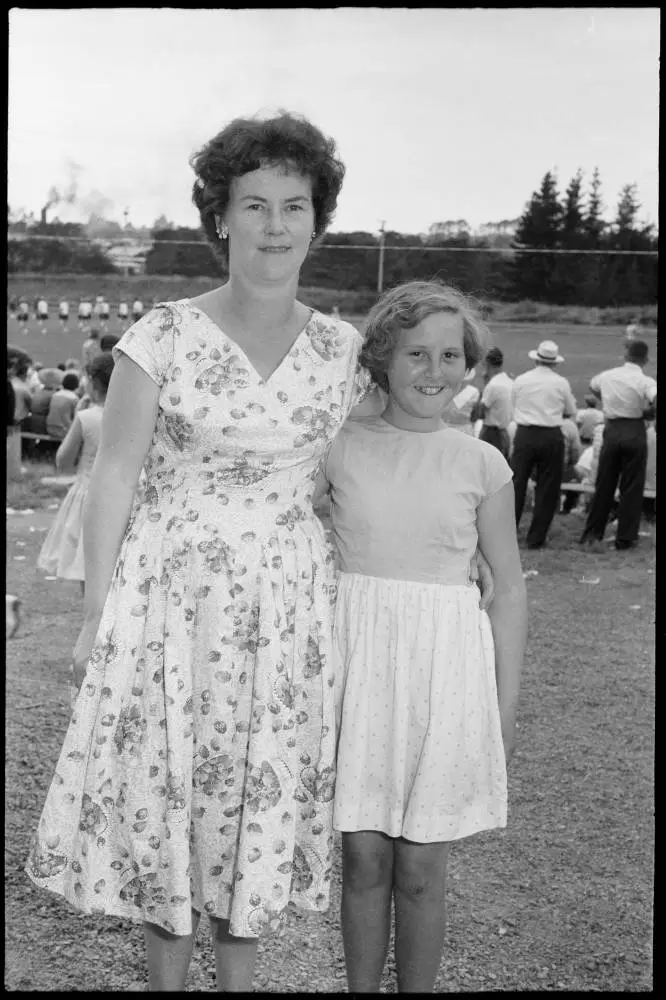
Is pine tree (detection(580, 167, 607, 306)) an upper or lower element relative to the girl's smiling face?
Result: upper

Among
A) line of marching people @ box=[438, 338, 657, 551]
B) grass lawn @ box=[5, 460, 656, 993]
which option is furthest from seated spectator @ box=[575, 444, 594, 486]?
grass lawn @ box=[5, 460, 656, 993]

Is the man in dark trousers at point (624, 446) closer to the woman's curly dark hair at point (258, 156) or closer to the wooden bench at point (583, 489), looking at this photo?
the wooden bench at point (583, 489)

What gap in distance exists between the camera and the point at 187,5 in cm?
197

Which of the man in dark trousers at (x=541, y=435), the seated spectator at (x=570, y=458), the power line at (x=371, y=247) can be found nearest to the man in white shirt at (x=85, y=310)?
the power line at (x=371, y=247)

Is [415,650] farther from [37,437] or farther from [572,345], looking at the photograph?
[572,345]

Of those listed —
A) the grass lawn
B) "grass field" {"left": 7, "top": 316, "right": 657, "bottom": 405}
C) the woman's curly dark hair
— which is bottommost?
the grass lawn

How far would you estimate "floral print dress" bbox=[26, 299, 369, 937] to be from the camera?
2.32 m

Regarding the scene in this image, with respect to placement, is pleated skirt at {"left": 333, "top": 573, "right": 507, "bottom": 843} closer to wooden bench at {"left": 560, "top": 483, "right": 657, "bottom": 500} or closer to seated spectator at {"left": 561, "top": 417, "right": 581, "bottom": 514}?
wooden bench at {"left": 560, "top": 483, "right": 657, "bottom": 500}

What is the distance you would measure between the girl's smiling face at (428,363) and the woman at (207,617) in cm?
20

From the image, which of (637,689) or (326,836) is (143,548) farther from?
(637,689)

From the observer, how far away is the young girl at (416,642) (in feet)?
7.84

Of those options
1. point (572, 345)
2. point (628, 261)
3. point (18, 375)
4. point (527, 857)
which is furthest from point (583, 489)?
point (527, 857)

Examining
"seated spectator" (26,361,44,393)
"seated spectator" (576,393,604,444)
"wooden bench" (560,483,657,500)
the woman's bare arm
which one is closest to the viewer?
the woman's bare arm

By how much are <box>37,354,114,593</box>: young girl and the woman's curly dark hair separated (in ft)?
11.7
